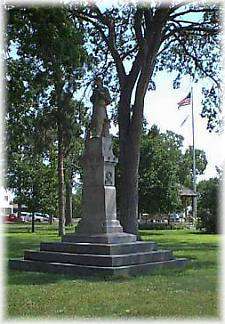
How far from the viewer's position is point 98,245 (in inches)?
494

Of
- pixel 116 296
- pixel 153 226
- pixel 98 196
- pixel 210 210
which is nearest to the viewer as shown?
pixel 116 296

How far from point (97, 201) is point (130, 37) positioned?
11892 mm

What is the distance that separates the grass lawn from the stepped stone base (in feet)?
1.36

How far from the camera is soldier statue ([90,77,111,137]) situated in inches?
570

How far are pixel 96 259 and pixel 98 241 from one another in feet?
3.15

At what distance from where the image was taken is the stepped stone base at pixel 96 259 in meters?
11.9

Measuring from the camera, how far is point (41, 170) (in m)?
34.8

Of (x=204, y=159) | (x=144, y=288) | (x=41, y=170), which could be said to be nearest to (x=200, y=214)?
(x=41, y=170)

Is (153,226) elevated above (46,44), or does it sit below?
below

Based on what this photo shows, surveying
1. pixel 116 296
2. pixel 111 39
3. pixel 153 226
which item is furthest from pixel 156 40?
pixel 153 226

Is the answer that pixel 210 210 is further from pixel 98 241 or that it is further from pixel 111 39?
pixel 98 241

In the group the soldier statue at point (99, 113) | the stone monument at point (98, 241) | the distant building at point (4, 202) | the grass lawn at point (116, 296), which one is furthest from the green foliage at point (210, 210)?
the grass lawn at point (116, 296)

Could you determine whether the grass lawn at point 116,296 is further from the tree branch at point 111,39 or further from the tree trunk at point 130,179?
the tree branch at point 111,39

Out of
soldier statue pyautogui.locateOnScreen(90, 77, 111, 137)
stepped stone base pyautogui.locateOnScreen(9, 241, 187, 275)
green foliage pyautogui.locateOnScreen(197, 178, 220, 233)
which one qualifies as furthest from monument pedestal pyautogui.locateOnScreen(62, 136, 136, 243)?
green foliage pyautogui.locateOnScreen(197, 178, 220, 233)
